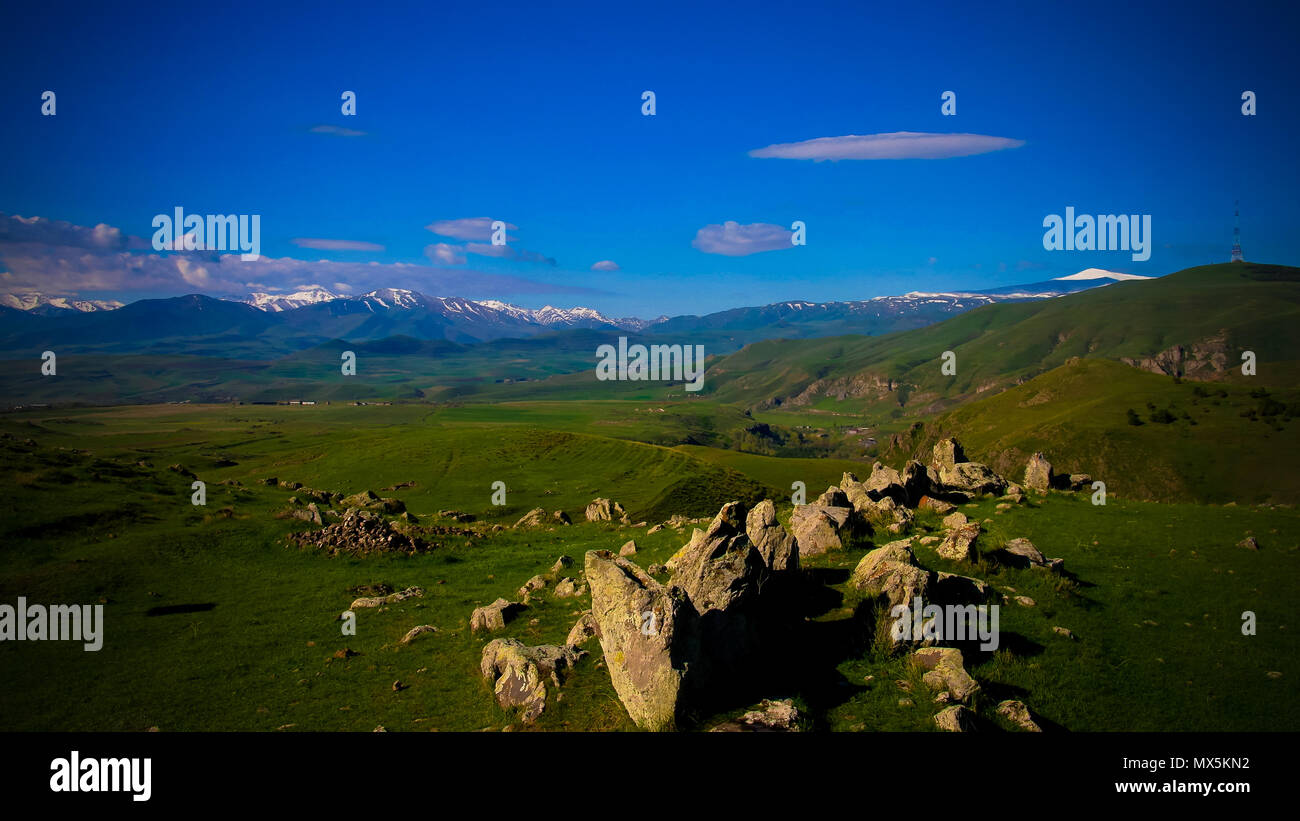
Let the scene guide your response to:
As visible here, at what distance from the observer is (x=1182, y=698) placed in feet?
41.0

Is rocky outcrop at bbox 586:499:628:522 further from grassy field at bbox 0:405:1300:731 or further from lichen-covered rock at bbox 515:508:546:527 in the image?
grassy field at bbox 0:405:1300:731

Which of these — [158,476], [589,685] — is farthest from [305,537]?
[589,685]

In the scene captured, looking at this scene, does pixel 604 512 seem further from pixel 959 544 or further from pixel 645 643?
pixel 645 643

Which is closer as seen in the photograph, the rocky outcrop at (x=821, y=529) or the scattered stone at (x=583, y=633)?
the scattered stone at (x=583, y=633)

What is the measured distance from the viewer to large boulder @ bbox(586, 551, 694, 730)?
11812 millimetres

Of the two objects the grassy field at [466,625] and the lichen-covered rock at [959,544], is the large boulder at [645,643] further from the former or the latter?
the lichen-covered rock at [959,544]

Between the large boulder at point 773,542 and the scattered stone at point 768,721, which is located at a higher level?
the large boulder at point 773,542

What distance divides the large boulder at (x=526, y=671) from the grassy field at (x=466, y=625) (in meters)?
0.35

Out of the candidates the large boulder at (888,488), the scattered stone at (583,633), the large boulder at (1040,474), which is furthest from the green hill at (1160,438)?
the scattered stone at (583,633)

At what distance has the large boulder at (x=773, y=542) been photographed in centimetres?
1789

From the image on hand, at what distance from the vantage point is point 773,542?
727 inches

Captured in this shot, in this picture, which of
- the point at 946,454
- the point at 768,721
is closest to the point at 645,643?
the point at 768,721

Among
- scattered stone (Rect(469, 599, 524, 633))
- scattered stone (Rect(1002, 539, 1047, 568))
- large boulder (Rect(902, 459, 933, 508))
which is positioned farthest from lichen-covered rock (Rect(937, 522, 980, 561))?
scattered stone (Rect(469, 599, 524, 633))
